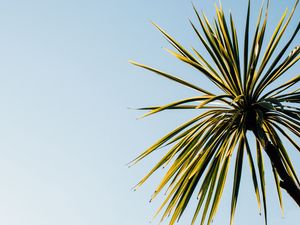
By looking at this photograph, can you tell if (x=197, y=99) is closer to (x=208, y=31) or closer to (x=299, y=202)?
(x=208, y=31)

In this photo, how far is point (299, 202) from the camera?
2.82 meters

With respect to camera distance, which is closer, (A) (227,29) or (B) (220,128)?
(B) (220,128)

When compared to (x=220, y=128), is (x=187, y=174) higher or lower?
lower

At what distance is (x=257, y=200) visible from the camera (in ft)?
12.0

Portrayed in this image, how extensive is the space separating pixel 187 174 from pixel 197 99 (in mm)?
742

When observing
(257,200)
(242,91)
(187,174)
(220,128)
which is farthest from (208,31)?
(257,200)

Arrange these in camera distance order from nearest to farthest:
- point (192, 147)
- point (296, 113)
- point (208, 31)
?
point (296, 113), point (192, 147), point (208, 31)

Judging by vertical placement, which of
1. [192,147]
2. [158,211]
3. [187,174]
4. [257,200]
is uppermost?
[192,147]

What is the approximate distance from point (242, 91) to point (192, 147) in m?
0.77

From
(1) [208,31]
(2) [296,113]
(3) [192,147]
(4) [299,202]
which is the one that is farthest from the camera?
(1) [208,31]

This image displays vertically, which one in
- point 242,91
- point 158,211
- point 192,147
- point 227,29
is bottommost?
point 158,211

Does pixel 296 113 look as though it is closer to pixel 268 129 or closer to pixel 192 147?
pixel 268 129

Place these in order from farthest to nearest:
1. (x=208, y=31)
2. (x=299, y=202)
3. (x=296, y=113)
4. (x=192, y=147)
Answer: (x=208, y=31) < (x=192, y=147) < (x=296, y=113) < (x=299, y=202)

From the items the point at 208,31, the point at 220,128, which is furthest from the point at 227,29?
the point at 220,128
